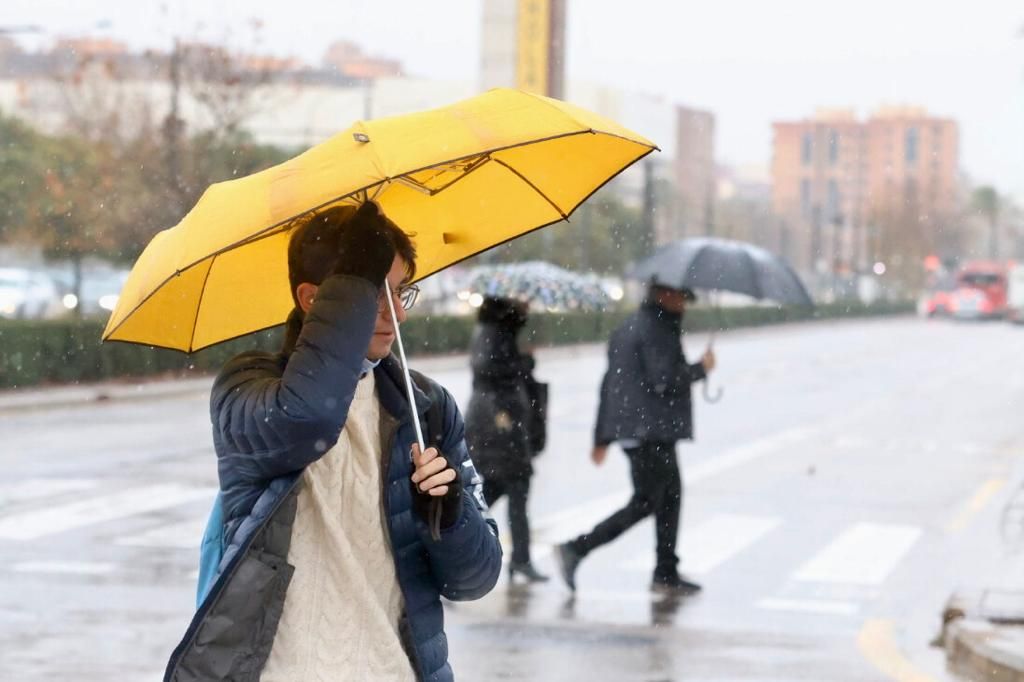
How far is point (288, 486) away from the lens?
2.80 meters

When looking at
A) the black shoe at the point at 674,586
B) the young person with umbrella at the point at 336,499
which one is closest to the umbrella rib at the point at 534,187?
the young person with umbrella at the point at 336,499

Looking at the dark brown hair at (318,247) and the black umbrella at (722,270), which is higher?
the dark brown hair at (318,247)

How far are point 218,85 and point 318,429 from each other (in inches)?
1093

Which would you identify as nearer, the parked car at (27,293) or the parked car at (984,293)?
the parked car at (27,293)

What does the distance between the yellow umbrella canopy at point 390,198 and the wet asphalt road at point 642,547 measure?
3821 millimetres

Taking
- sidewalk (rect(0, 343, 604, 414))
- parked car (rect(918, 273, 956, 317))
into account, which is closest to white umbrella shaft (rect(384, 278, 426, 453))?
sidewalk (rect(0, 343, 604, 414))

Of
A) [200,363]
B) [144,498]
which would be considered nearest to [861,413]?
[200,363]

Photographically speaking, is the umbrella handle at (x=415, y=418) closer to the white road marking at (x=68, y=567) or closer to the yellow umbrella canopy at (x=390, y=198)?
the yellow umbrella canopy at (x=390, y=198)

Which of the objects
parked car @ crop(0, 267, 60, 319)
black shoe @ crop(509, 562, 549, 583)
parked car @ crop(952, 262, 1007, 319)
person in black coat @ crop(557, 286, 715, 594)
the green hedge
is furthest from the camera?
parked car @ crop(952, 262, 1007, 319)

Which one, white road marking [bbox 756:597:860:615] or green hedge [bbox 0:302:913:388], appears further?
green hedge [bbox 0:302:913:388]

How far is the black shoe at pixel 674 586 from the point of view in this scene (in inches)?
362

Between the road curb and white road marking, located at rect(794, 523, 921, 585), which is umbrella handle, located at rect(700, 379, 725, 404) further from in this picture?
the road curb

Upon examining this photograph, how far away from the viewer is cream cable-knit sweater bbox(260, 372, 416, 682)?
281 centimetres

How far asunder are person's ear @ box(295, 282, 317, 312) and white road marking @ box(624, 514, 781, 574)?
7360 mm
